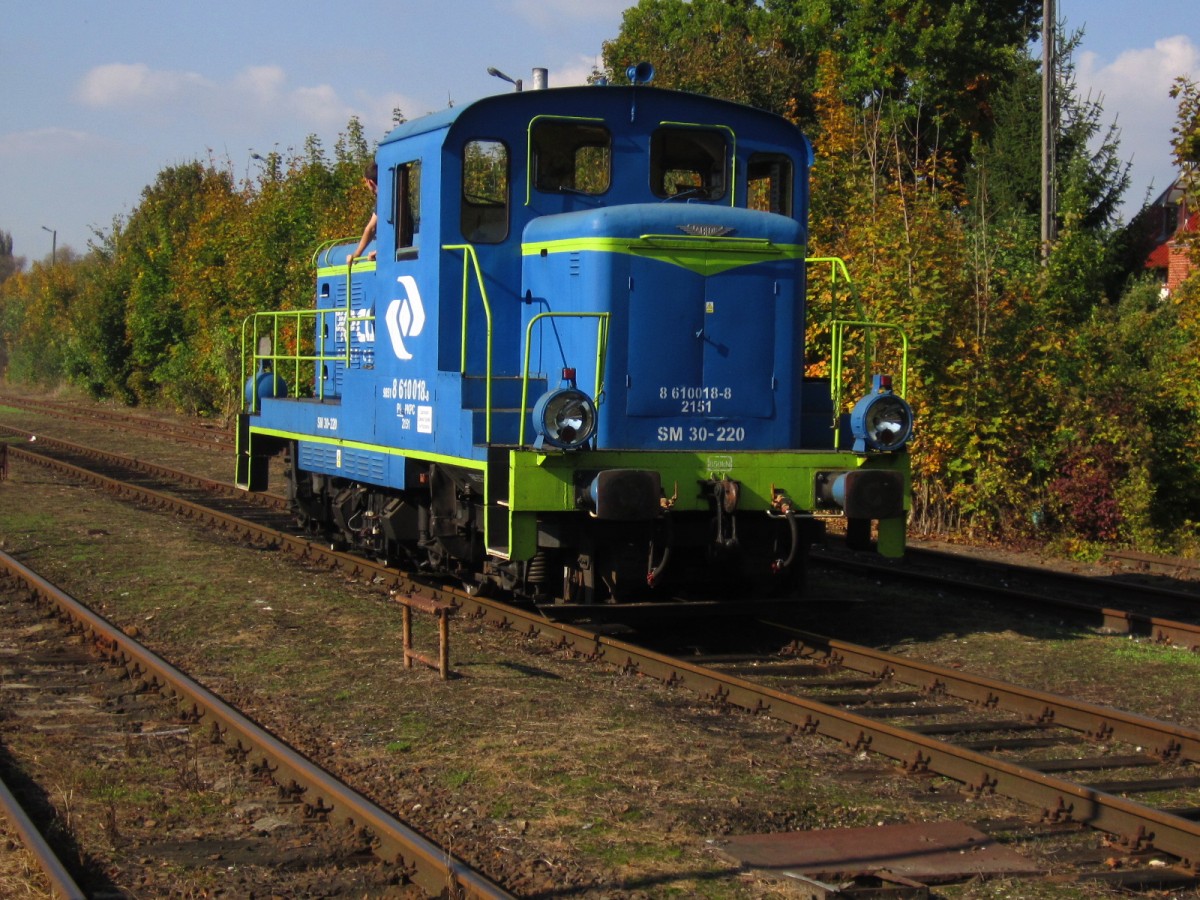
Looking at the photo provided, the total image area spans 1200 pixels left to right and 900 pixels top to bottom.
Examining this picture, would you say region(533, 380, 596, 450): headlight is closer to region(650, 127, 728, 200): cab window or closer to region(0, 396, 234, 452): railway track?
region(650, 127, 728, 200): cab window

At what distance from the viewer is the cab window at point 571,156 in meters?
8.99

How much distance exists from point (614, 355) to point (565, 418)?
0.76 meters

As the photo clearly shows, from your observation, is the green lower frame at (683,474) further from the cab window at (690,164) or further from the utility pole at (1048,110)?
the utility pole at (1048,110)

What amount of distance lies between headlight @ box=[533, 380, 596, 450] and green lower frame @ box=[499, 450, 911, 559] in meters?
0.10

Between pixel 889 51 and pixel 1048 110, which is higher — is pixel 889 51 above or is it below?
above

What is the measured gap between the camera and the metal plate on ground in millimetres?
4887

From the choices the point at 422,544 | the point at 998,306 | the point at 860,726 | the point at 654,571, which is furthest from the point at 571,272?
the point at 998,306

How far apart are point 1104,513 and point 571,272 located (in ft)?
25.6

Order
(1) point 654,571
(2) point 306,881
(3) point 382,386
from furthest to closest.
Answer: (3) point 382,386
(1) point 654,571
(2) point 306,881

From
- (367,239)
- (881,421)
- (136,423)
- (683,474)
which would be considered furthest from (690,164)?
(136,423)

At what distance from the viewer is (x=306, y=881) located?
4.81 meters

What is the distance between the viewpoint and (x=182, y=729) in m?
6.73

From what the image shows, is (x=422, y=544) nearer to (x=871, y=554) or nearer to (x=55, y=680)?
(x=55, y=680)

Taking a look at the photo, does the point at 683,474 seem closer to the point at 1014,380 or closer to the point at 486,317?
the point at 486,317
